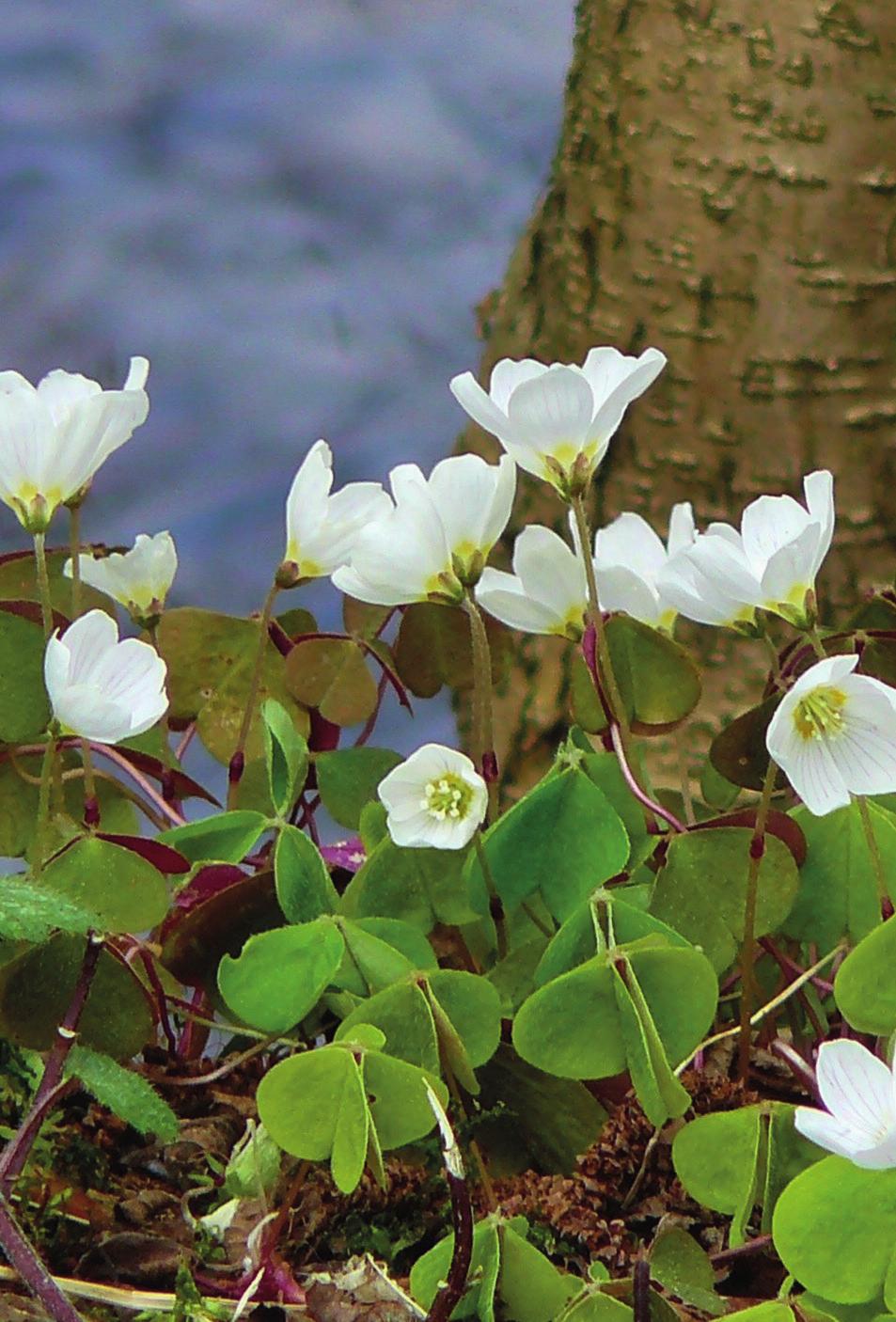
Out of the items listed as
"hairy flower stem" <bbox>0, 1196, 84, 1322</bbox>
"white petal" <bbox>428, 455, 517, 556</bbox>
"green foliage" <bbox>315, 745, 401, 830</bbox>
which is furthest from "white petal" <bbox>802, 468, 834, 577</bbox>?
"hairy flower stem" <bbox>0, 1196, 84, 1322</bbox>

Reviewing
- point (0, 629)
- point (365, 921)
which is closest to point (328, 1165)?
point (365, 921)

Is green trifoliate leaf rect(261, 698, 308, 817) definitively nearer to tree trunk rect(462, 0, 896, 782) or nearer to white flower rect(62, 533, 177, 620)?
white flower rect(62, 533, 177, 620)

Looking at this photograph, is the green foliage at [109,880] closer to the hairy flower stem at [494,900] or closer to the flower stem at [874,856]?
the hairy flower stem at [494,900]

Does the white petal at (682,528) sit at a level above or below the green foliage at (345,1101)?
above

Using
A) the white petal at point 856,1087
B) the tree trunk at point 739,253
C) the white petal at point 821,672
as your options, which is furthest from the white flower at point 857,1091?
the tree trunk at point 739,253

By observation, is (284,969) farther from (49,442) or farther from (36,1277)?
(49,442)

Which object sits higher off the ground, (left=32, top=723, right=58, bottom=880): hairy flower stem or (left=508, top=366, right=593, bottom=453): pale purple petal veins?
(left=508, top=366, right=593, bottom=453): pale purple petal veins

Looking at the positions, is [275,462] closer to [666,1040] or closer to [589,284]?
[589,284]
